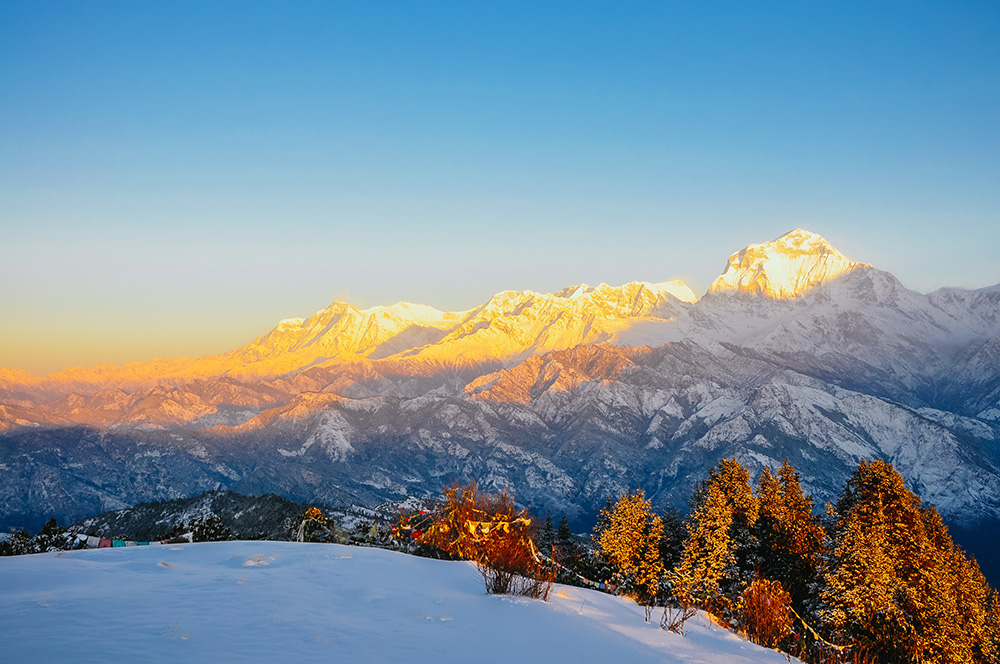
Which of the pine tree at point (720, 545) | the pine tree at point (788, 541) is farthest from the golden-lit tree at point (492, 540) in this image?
the pine tree at point (788, 541)

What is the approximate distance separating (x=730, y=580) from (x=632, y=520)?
6323mm

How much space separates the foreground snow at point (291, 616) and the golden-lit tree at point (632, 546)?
19.9 meters

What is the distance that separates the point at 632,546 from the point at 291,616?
99.5 ft

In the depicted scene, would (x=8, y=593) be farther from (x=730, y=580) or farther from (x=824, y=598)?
(x=730, y=580)

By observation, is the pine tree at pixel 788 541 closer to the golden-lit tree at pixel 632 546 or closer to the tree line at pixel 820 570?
the tree line at pixel 820 570

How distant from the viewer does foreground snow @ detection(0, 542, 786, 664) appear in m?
8.85

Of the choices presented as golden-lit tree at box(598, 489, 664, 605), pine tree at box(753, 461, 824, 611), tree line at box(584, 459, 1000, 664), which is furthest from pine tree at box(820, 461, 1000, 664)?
golden-lit tree at box(598, 489, 664, 605)

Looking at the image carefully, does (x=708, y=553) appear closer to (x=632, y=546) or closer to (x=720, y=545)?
(x=720, y=545)

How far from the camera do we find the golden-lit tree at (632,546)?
36891 millimetres

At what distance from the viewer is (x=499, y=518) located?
2088 centimetres

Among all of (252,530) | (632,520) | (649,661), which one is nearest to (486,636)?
(649,661)

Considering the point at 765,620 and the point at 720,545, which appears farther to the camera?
the point at 720,545

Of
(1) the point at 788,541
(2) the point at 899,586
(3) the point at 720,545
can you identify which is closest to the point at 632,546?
(3) the point at 720,545

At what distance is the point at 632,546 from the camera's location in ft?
125
